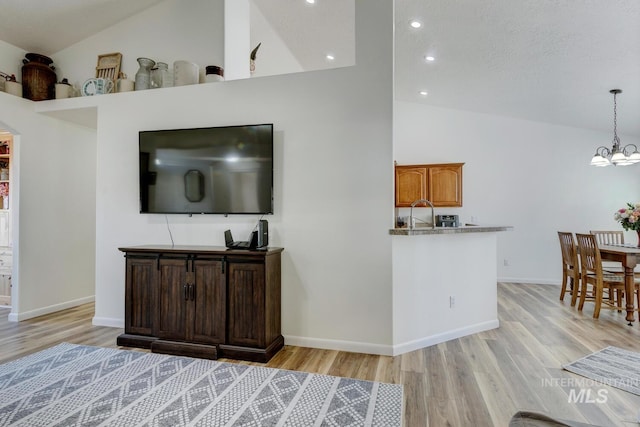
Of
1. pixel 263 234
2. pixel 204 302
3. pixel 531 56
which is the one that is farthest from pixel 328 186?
pixel 531 56

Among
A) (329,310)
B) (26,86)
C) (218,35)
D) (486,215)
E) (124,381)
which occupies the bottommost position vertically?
(124,381)

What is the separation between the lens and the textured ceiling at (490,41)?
3236 mm

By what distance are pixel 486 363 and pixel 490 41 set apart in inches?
139

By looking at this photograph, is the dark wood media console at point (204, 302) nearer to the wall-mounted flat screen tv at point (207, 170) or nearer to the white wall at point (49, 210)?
the wall-mounted flat screen tv at point (207, 170)

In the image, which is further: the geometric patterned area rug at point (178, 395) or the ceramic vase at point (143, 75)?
the ceramic vase at point (143, 75)

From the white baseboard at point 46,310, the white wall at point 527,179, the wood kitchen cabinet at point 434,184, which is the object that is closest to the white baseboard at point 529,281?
the white wall at point 527,179

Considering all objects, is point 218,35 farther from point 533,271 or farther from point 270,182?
point 533,271

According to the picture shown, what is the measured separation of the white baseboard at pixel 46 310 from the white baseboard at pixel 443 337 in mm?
4506

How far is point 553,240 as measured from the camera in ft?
19.9

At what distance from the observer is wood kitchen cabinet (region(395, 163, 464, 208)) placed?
6.32 m

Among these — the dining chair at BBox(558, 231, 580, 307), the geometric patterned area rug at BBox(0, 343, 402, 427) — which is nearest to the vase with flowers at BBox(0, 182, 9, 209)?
the geometric patterned area rug at BBox(0, 343, 402, 427)

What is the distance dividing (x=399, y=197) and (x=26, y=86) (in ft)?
19.9

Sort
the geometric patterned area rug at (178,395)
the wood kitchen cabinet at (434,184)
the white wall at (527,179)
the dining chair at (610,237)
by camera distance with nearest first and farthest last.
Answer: the geometric patterned area rug at (178,395) < the dining chair at (610,237) < the white wall at (527,179) < the wood kitchen cabinet at (434,184)

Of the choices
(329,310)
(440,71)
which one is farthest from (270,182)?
(440,71)
